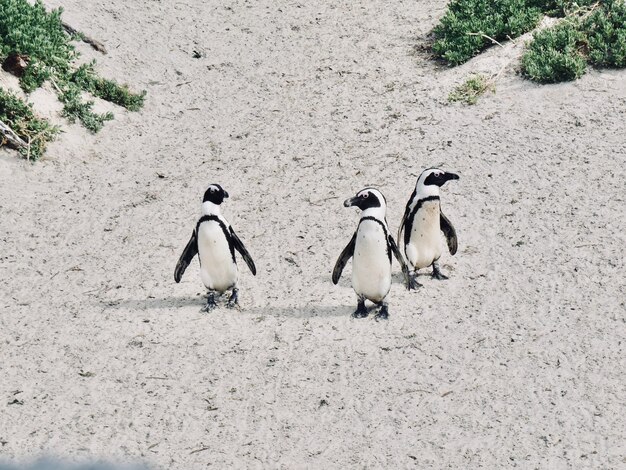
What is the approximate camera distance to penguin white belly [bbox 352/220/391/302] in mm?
6270

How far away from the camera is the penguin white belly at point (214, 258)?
6539mm

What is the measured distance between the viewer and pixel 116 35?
11133mm

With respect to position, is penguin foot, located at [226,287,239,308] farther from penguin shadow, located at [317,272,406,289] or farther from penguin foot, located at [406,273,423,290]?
penguin foot, located at [406,273,423,290]

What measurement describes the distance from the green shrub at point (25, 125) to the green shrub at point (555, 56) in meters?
5.05

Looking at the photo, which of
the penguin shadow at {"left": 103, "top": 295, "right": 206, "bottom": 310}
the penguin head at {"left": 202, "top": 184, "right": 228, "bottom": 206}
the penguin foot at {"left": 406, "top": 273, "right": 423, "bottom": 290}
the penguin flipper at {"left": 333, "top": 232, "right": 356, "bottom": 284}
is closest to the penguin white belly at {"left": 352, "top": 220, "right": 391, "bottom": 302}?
the penguin flipper at {"left": 333, "top": 232, "right": 356, "bottom": 284}

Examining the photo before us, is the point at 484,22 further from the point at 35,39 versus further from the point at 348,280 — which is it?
the point at 35,39

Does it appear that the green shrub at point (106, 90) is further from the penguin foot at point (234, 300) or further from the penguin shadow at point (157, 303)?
the penguin foot at point (234, 300)

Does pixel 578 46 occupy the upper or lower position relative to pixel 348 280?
upper

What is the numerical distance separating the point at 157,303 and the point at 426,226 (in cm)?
211

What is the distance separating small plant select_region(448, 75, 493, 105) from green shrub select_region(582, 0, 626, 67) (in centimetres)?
115

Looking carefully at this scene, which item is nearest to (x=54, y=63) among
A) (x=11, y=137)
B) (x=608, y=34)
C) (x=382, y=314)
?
(x=11, y=137)

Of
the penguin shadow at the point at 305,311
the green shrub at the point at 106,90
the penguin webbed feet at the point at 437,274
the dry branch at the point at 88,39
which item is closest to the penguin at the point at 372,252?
the penguin shadow at the point at 305,311

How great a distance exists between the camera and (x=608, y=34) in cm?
957

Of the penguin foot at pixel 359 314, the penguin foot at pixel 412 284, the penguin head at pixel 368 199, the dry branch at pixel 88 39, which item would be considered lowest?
the penguin foot at pixel 359 314
